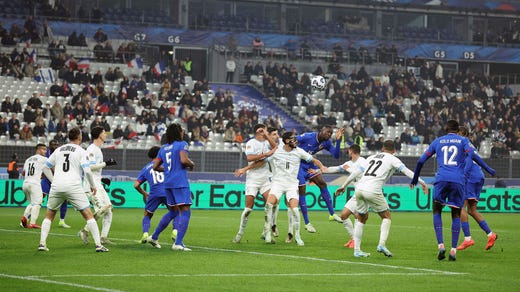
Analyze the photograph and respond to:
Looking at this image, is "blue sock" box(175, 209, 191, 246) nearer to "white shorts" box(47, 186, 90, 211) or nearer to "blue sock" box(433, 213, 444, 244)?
"white shorts" box(47, 186, 90, 211)

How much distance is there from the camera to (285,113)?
4903 centimetres

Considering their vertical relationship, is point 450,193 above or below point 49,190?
above

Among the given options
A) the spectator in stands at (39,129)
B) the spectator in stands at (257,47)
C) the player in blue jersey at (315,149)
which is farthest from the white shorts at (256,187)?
the spectator in stands at (257,47)

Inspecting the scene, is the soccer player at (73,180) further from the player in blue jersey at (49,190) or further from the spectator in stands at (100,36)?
the spectator in stands at (100,36)

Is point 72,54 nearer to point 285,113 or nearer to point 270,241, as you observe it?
point 285,113

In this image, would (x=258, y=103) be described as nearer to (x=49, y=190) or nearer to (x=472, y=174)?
(x=49, y=190)

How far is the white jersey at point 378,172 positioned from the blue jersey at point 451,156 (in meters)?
0.53

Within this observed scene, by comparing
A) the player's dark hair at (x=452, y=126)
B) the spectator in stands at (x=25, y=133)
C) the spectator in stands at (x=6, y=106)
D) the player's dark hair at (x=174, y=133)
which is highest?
the player's dark hair at (x=452, y=126)

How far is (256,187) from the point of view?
65.0 feet

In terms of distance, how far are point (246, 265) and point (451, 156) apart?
4228mm

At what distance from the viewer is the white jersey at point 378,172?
16.3 meters

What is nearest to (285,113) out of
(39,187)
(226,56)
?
(226,56)

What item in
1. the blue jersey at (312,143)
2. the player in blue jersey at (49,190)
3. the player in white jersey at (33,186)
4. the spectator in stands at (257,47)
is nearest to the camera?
the blue jersey at (312,143)

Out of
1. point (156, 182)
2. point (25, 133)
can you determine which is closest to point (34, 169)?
point (156, 182)
